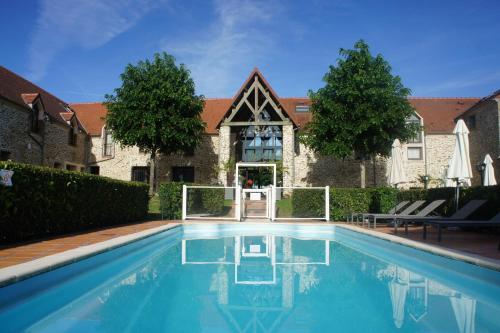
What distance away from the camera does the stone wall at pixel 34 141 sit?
64.3ft

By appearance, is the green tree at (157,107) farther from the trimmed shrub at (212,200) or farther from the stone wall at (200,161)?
the trimmed shrub at (212,200)

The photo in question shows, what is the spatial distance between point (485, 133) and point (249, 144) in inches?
613

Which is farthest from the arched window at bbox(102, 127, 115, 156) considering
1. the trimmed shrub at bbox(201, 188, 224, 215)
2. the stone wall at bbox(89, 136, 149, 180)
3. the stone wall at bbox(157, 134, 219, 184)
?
the trimmed shrub at bbox(201, 188, 224, 215)

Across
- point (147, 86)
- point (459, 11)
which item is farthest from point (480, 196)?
point (147, 86)

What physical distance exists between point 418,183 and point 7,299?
2742cm

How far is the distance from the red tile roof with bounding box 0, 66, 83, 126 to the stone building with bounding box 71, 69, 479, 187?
319 centimetres

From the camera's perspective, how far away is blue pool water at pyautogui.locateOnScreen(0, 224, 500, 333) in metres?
3.49

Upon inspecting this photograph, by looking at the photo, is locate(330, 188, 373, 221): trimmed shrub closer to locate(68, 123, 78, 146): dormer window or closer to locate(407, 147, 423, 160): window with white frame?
locate(407, 147, 423, 160): window with white frame

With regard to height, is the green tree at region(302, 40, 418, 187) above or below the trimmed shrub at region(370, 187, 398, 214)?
above

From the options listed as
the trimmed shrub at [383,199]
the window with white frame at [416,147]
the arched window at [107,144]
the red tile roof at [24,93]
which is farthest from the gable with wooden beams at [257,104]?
the red tile roof at [24,93]

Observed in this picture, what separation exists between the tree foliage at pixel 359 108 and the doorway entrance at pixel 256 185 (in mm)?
4088

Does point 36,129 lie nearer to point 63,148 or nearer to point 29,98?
point 29,98

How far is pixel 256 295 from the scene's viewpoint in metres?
4.56

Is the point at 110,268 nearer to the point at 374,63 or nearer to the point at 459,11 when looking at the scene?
the point at 459,11
